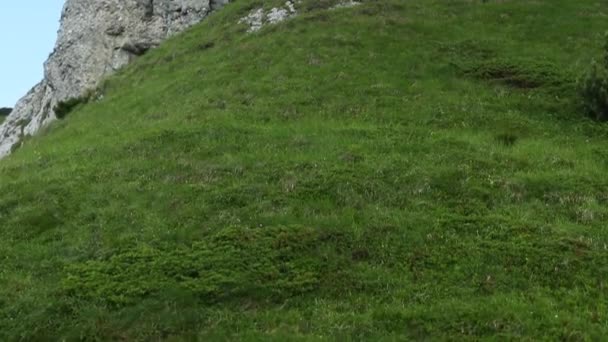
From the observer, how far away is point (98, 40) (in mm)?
60938

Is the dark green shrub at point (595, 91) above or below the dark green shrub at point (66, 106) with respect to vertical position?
below

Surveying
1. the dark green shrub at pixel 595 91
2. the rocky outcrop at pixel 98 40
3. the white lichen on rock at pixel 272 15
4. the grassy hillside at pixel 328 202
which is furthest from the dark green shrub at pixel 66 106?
the dark green shrub at pixel 595 91

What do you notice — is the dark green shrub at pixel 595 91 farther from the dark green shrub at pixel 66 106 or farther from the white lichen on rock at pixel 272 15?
the dark green shrub at pixel 66 106

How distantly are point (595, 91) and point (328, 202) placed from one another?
14.7 metres

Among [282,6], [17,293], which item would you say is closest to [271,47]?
[282,6]

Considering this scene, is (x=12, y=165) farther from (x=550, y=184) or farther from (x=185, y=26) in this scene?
(x=185, y=26)

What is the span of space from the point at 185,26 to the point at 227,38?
1289 cm

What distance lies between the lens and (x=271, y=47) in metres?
42.4

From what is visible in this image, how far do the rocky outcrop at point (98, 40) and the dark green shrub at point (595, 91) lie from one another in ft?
114

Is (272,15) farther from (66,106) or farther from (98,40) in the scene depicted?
(98,40)

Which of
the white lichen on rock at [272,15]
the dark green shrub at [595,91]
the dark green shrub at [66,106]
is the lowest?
the dark green shrub at [595,91]

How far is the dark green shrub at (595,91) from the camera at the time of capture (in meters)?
30.9

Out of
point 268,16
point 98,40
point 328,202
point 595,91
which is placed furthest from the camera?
point 98,40

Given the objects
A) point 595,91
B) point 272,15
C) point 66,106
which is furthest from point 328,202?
point 66,106
